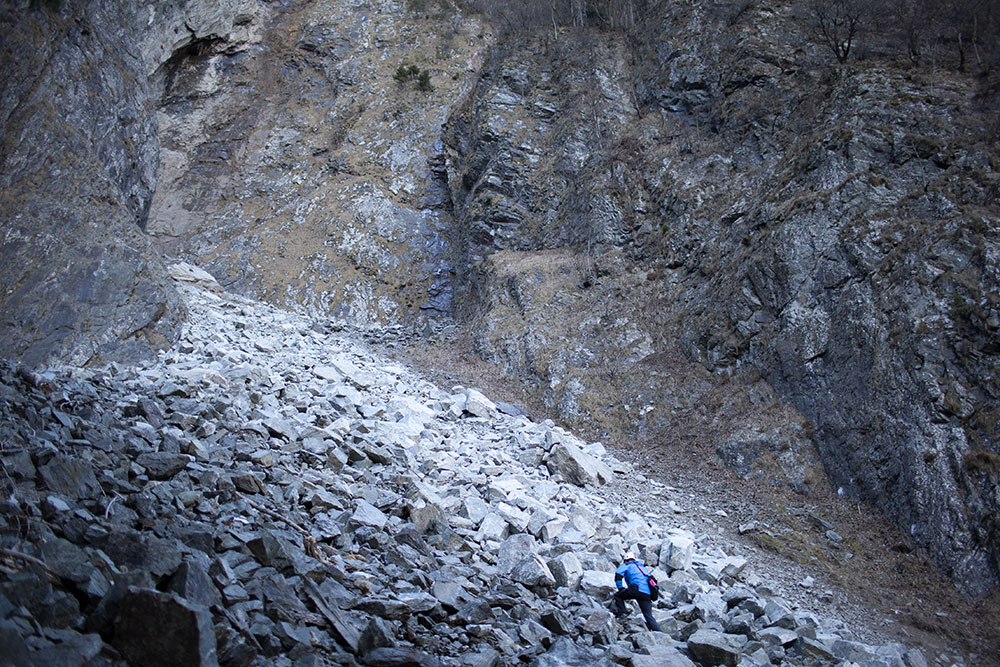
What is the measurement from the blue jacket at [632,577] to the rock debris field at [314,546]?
36cm

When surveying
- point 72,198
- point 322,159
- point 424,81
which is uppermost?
point 424,81

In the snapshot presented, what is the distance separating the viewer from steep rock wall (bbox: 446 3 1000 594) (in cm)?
1046

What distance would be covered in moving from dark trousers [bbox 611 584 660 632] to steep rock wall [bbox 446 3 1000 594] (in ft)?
17.4

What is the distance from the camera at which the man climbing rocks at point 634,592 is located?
692cm

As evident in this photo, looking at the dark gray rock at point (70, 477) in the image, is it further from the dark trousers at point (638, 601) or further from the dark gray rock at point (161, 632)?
the dark trousers at point (638, 601)

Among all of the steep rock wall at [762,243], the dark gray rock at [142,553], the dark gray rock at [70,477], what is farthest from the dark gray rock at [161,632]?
the steep rock wall at [762,243]

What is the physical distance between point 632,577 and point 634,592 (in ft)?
0.56

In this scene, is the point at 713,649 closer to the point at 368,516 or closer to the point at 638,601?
the point at 638,601

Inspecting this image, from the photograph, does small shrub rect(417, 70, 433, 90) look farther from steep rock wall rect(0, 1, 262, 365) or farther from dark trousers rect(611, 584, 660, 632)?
dark trousers rect(611, 584, 660, 632)

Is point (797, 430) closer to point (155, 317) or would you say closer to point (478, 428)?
point (478, 428)

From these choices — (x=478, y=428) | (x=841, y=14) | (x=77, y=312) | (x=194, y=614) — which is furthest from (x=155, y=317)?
(x=841, y=14)

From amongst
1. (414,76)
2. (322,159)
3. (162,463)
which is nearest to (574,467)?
(162,463)

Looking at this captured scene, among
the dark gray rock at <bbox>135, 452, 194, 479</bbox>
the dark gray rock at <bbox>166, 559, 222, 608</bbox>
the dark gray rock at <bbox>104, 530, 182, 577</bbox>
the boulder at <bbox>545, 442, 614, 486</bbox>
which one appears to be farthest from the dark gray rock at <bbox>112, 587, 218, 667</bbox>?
the boulder at <bbox>545, 442, 614, 486</bbox>

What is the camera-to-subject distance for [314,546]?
19.5 ft
